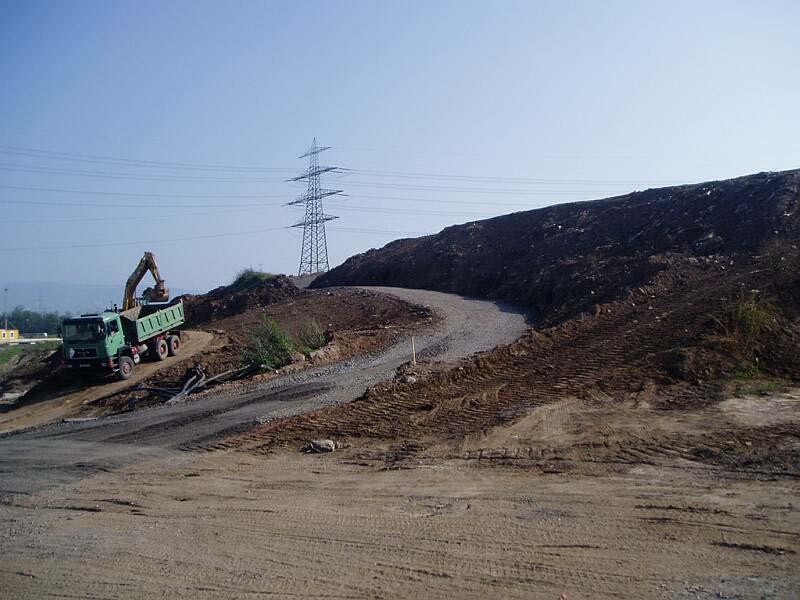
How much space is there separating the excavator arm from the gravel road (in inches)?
461

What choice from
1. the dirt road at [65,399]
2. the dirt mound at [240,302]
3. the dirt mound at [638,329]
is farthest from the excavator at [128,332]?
the dirt mound at [638,329]

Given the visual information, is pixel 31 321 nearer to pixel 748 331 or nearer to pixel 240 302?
pixel 240 302

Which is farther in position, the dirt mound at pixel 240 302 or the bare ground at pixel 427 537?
the dirt mound at pixel 240 302

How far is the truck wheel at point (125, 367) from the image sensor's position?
27.2 metres

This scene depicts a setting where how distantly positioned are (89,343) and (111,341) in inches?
30.8

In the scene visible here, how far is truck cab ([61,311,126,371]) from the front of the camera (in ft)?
86.9

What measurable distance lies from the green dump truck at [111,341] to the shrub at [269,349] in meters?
6.54

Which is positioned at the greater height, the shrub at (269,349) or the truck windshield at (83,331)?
the truck windshield at (83,331)

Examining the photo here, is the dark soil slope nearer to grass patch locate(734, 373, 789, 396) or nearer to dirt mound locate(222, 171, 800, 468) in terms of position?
dirt mound locate(222, 171, 800, 468)

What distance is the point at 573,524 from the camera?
24.3 feet

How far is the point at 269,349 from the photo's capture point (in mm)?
22875

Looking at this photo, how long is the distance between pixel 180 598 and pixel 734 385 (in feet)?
33.2

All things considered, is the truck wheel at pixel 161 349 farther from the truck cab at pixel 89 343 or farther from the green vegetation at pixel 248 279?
the green vegetation at pixel 248 279

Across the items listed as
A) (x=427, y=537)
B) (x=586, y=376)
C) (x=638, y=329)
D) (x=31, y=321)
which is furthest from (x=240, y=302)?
(x=31, y=321)
